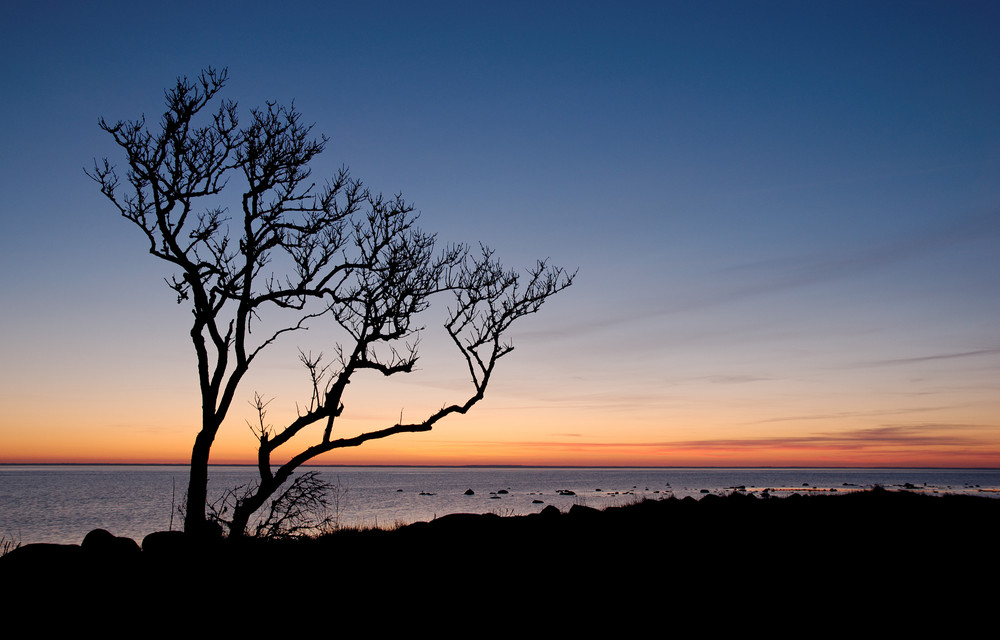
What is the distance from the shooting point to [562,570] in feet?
42.1

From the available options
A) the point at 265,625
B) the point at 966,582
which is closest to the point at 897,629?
the point at 966,582

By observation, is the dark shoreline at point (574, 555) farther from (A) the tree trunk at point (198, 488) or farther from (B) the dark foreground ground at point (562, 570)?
(A) the tree trunk at point (198, 488)

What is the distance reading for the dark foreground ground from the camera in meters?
10.6

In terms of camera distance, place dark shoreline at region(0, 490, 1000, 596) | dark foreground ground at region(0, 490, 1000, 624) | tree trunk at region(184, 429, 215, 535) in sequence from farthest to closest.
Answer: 1. tree trunk at region(184, 429, 215, 535)
2. dark shoreline at region(0, 490, 1000, 596)
3. dark foreground ground at region(0, 490, 1000, 624)

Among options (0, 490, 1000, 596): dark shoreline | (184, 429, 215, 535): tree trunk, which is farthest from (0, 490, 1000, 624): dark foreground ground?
(184, 429, 215, 535): tree trunk

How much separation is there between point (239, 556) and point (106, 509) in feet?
230

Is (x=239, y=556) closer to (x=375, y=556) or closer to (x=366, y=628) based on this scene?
(x=375, y=556)

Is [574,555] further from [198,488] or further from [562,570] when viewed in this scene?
[198,488]

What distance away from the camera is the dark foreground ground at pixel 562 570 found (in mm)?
10648

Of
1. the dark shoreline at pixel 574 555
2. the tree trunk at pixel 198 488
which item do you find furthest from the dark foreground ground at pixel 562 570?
the tree trunk at pixel 198 488

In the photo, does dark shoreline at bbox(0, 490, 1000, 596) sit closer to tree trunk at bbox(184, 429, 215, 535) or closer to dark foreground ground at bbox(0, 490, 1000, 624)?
dark foreground ground at bbox(0, 490, 1000, 624)

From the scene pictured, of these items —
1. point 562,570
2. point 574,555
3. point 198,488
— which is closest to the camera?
point 562,570

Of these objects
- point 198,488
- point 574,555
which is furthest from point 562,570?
point 198,488

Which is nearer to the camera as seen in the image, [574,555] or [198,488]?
[198,488]
